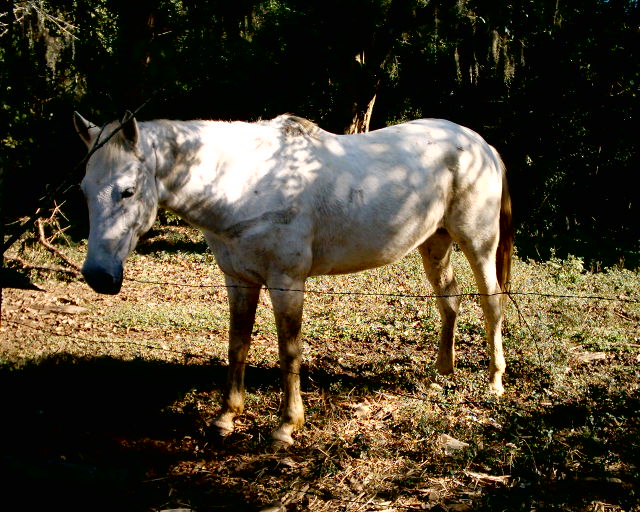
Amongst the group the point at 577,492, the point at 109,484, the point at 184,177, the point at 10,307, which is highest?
the point at 184,177

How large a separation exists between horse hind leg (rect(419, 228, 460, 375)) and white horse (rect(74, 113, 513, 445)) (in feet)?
1.01

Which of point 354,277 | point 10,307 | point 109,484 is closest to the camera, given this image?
point 109,484

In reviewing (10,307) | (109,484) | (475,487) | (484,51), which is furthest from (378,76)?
(109,484)

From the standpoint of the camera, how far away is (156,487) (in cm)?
286

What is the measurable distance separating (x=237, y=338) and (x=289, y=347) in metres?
0.40

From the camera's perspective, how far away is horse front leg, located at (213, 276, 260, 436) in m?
3.67

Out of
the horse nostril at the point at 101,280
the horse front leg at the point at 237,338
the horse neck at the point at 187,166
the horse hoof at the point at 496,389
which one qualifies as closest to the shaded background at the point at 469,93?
the horse hoof at the point at 496,389

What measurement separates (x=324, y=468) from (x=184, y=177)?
167 centimetres

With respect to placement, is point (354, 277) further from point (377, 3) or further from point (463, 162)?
point (377, 3)

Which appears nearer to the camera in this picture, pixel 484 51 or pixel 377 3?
pixel 377 3

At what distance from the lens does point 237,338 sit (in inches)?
147

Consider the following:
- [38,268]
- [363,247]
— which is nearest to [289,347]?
[363,247]

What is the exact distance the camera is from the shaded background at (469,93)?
30.1 feet

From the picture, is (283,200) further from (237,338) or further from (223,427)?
(223,427)
